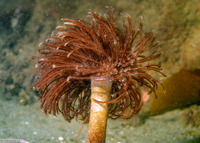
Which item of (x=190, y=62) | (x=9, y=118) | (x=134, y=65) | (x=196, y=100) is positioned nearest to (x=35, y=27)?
(x=9, y=118)

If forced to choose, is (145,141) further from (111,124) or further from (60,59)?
(60,59)

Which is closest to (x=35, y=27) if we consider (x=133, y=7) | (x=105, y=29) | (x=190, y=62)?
(x=133, y=7)

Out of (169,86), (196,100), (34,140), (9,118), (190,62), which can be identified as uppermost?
(190,62)

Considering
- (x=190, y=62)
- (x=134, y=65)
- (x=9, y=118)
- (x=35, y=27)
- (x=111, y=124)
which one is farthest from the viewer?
(x=35, y=27)

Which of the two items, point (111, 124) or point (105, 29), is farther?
point (111, 124)

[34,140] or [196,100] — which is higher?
[196,100]

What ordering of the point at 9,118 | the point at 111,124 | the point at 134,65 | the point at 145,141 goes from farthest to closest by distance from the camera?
the point at 9,118 < the point at 111,124 < the point at 145,141 < the point at 134,65

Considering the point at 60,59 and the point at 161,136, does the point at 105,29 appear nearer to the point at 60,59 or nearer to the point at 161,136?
the point at 60,59
